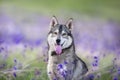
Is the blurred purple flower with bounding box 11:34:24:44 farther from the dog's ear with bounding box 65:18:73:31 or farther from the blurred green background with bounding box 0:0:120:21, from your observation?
the dog's ear with bounding box 65:18:73:31

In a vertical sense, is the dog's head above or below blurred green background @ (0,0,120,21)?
below

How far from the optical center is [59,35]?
3059mm

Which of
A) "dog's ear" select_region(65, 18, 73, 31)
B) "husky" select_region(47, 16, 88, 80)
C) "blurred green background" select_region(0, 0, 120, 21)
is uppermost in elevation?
"blurred green background" select_region(0, 0, 120, 21)

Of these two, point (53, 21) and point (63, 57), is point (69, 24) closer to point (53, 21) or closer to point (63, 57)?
point (53, 21)

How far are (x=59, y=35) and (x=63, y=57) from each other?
198mm

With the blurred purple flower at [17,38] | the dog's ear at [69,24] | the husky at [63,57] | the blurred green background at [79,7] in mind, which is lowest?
the husky at [63,57]

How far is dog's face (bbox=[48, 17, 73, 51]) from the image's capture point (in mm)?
3051

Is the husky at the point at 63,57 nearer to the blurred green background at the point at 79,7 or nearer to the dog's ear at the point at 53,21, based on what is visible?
the dog's ear at the point at 53,21

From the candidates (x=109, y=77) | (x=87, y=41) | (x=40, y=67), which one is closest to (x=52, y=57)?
(x=40, y=67)

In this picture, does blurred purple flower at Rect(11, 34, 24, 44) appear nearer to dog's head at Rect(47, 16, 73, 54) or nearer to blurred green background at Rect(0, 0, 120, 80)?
blurred green background at Rect(0, 0, 120, 80)

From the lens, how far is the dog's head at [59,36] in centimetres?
305

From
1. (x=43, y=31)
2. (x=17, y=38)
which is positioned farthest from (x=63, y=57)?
(x=17, y=38)

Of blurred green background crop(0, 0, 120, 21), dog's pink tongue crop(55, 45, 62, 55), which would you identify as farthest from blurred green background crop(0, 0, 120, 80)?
dog's pink tongue crop(55, 45, 62, 55)

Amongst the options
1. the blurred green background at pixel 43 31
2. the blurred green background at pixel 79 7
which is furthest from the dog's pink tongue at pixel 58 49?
the blurred green background at pixel 79 7
